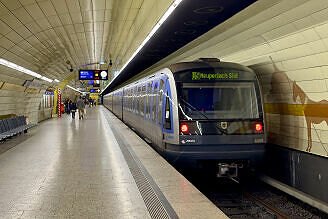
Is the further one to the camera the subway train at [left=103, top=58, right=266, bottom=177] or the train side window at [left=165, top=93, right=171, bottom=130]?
the train side window at [left=165, top=93, right=171, bottom=130]

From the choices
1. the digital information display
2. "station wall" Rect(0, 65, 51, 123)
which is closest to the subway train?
"station wall" Rect(0, 65, 51, 123)

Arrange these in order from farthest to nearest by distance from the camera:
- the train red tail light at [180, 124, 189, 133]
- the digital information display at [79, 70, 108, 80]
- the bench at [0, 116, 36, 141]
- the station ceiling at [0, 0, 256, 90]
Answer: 1. the digital information display at [79, 70, 108, 80]
2. the bench at [0, 116, 36, 141]
3. the station ceiling at [0, 0, 256, 90]
4. the train red tail light at [180, 124, 189, 133]

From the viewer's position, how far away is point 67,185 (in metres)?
5.88

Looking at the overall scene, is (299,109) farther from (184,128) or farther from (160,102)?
(160,102)

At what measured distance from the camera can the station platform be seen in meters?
4.44

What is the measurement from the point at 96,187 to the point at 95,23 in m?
10.3

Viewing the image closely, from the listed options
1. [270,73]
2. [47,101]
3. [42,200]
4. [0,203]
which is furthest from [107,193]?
[47,101]

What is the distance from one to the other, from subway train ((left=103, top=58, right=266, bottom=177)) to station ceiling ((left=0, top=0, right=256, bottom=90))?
1378mm

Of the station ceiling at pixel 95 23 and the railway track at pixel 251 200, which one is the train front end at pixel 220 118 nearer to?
the railway track at pixel 251 200

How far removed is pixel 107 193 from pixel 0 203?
1.50m

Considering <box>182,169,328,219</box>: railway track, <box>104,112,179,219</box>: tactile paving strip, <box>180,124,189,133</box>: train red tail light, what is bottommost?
<box>182,169,328,219</box>: railway track

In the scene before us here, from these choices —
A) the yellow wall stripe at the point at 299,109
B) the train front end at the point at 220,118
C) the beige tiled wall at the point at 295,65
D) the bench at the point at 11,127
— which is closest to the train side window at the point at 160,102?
the train front end at the point at 220,118

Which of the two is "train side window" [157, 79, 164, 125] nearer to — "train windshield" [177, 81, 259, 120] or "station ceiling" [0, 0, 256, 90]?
"train windshield" [177, 81, 259, 120]

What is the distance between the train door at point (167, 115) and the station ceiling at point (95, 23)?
1.70 meters
